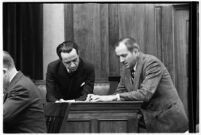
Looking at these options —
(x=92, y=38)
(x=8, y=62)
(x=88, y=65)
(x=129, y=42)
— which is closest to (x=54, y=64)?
(x=88, y=65)

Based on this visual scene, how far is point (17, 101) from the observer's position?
10.1ft

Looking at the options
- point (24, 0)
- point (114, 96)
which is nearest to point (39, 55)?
point (24, 0)

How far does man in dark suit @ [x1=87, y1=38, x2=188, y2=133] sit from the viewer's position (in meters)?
3.72

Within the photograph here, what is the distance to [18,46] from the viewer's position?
3682 mm

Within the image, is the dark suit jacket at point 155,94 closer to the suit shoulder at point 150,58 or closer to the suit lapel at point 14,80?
the suit shoulder at point 150,58

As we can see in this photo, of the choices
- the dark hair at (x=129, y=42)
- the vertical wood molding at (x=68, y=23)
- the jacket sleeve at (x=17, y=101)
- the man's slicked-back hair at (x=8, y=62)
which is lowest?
the jacket sleeve at (x=17, y=101)

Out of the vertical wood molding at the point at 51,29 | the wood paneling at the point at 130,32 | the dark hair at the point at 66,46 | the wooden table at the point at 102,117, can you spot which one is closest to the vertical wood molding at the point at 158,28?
the wood paneling at the point at 130,32

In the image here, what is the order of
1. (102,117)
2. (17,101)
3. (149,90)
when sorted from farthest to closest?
(149,90) → (102,117) → (17,101)

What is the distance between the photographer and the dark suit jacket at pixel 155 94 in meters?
3.72

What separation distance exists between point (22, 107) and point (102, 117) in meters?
0.86

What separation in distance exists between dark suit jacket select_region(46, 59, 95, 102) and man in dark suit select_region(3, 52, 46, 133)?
0.56m

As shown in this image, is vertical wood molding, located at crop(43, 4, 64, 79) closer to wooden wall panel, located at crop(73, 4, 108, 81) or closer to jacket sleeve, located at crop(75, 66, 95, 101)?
wooden wall panel, located at crop(73, 4, 108, 81)

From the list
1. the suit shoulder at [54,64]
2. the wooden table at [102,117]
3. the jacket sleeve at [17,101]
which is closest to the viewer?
the jacket sleeve at [17,101]

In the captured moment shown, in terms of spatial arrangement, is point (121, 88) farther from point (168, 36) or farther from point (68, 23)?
point (68, 23)
